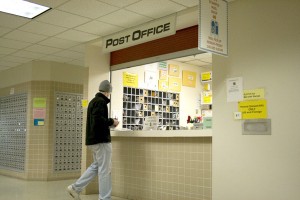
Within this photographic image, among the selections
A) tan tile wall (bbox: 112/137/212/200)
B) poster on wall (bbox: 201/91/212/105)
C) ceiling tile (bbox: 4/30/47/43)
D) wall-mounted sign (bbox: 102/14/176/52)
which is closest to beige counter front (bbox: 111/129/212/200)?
tan tile wall (bbox: 112/137/212/200)

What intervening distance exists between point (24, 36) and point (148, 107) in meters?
2.70

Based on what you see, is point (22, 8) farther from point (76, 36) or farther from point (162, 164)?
point (162, 164)

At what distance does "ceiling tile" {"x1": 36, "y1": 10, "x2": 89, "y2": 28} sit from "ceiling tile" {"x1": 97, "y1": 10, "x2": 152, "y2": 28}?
0.34 meters

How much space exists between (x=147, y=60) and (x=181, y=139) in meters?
1.59

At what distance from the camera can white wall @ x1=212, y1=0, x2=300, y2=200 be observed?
11.7 feet

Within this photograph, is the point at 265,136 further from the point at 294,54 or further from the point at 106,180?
the point at 106,180

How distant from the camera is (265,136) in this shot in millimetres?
3750

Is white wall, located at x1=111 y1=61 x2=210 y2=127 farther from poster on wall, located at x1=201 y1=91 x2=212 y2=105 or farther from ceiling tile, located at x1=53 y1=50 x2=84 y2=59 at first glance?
ceiling tile, located at x1=53 y1=50 x2=84 y2=59

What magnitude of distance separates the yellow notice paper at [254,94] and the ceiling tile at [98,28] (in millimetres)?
2461

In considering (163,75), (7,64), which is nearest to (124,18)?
(163,75)

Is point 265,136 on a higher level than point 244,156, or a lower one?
higher

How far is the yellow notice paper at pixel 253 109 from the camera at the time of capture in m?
3.79

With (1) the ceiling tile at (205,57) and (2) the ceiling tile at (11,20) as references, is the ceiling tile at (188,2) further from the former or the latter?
(1) the ceiling tile at (205,57)

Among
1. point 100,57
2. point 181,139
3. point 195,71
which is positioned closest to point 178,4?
point 181,139
